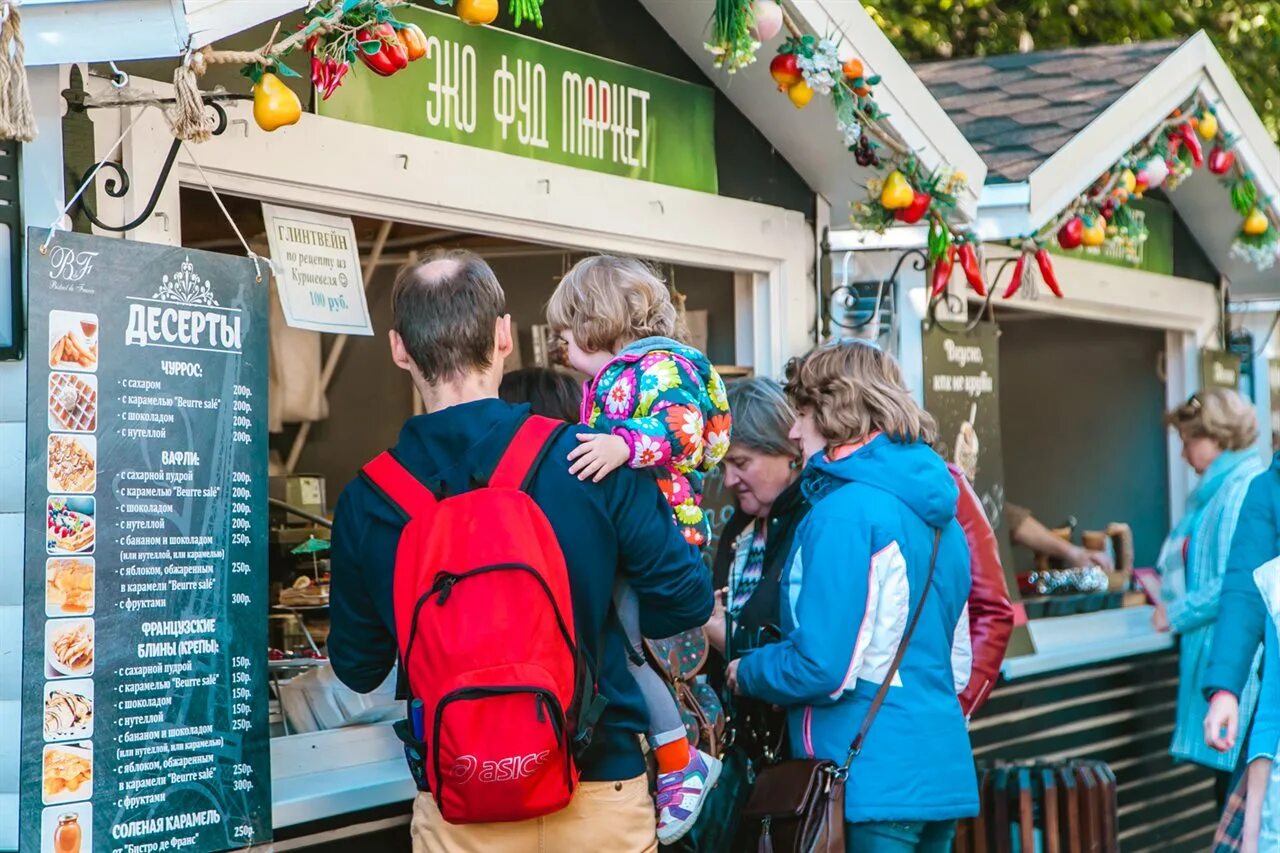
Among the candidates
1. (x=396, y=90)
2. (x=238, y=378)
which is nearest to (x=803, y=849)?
(x=238, y=378)

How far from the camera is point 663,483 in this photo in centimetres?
340

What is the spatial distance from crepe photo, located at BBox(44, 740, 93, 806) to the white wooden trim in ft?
3.54

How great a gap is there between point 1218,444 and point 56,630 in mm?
5031

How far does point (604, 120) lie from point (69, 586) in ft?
7.68

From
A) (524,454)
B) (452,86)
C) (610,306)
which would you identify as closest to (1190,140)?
(452,86)

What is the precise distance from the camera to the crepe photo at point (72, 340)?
2928 mm

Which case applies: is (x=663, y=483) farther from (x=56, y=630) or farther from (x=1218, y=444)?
(x=1218, y=444)

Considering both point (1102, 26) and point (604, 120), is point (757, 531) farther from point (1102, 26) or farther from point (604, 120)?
point (1102, 26)

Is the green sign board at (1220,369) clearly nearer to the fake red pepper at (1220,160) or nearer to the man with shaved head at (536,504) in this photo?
the fake red pepper at (1220,160)

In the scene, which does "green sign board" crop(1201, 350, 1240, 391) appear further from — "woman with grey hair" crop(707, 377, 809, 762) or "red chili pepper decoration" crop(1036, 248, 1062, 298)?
"woman with grey hair" crop(707, 377, 809, 762)

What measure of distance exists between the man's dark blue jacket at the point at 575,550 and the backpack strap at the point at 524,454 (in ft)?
0.05

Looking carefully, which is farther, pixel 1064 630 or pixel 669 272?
pixel 1064 630

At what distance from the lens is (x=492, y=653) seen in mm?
2654

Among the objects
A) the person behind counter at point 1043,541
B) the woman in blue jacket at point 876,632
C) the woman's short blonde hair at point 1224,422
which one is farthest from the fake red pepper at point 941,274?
the person behind counter at point 1043,541
